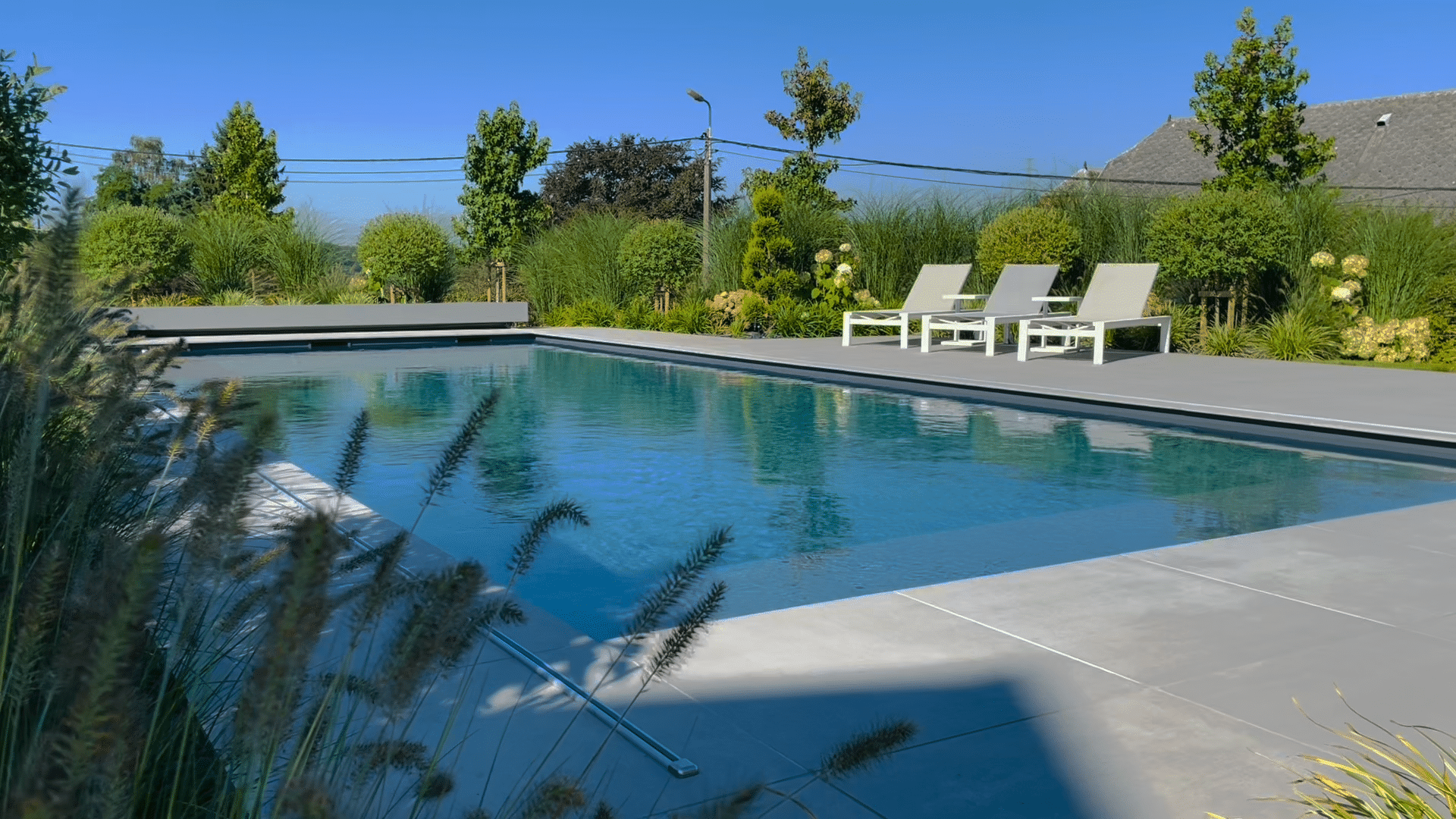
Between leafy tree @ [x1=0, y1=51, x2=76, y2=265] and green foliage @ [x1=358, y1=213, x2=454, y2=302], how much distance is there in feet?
47.1

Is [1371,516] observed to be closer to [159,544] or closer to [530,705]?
[530,705]

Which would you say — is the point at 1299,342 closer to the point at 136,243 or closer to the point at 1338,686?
the point at 1338,686

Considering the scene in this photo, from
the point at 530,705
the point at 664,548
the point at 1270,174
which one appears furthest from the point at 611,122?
the point at 530,705

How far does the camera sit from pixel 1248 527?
16.8ft

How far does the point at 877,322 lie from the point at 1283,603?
9.74 meters

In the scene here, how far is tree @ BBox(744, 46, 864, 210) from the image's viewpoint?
2041 centimetres

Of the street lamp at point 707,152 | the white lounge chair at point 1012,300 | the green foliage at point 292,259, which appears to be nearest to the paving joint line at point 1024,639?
the white lounge chair at point 1012,300

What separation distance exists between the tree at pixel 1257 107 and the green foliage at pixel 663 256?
741cm

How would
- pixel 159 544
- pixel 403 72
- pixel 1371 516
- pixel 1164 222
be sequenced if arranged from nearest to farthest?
1. pixel 159 544
2. pixel 1371 516
3. pixel 1164 222
4. pixel 403 72

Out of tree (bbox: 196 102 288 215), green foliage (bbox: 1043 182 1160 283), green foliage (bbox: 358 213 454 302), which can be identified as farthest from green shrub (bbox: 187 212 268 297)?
green foliage (bbox: 1043 182 1160 283)

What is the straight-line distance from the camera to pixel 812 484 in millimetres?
6332

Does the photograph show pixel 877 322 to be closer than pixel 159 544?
No

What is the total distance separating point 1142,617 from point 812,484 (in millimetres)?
3013

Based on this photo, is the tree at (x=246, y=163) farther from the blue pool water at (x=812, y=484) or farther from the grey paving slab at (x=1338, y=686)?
the grey paving slab at (x=1338, y=686)
